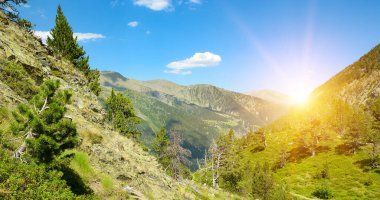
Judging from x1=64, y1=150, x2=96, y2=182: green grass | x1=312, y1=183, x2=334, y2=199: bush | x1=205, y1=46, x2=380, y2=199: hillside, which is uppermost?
x1=64, y1=150, x2=96, y2=182: green grass

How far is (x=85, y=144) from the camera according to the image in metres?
27.2

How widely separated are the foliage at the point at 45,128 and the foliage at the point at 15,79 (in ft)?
45.2

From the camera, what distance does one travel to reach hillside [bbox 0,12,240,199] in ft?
73.6

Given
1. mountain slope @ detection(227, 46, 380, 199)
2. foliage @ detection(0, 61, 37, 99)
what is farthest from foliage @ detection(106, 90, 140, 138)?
foliage @ detection(0, 61, 37, 99)

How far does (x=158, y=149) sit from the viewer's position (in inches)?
4094

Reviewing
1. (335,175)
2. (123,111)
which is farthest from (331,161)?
(123,111)

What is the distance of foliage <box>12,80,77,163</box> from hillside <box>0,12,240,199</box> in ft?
3.80

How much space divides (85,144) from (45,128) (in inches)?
463

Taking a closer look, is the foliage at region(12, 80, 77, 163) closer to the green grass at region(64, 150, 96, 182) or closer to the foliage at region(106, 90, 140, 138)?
the green grass at region(64, 150, 96, 182)

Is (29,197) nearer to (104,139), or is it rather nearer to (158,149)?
(104,139)

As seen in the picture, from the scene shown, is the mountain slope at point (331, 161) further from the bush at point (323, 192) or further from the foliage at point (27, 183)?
the foliage at point (27, 183)

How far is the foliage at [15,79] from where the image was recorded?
28.4 m

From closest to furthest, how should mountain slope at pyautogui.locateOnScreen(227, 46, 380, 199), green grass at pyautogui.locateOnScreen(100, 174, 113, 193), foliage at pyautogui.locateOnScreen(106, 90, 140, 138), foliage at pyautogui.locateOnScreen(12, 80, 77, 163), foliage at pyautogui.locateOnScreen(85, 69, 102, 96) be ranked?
1. foliage at pyautogui.locateOnScreen(12, 80, 77, 163)
2. green grass at pyautogui.locateOnScreen(100, 174, 113, 193)
3. foliage at pyautogui.locateOnScreen(85, 69, 102, 96)
4. foliage at pyautogui.locateOnScreen(106, 90, 140, 138)
5. mountain slope at pyautogui.locateOnScreen(227, 46, 380, 199)

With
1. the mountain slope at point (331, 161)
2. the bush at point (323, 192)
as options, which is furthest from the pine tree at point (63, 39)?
the bush at point (323, 192)
